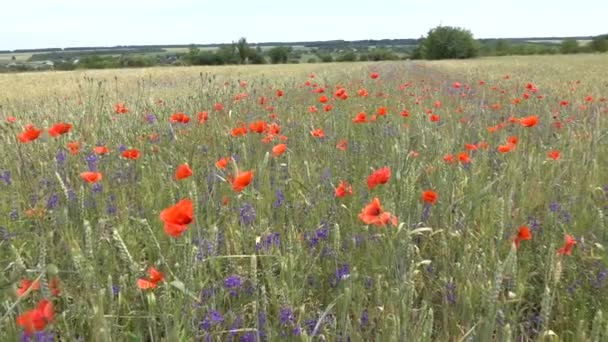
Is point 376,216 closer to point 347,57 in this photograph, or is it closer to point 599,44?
point 347,57

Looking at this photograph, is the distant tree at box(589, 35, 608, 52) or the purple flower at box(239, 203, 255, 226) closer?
the purple flower at box(239, 203, 255, 226)

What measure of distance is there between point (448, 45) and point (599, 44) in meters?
16.4

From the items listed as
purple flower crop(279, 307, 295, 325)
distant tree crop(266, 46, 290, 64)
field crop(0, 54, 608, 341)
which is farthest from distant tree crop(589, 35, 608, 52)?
purple flower crop(279, 307, 295, 325)

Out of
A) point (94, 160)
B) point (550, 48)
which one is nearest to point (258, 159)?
point (94, 160)

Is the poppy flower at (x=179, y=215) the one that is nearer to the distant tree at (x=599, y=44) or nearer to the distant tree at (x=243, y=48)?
the distant tree at (x=243, y=48)

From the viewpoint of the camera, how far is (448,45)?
61094mm

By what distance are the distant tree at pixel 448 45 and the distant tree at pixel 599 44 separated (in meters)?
12.6

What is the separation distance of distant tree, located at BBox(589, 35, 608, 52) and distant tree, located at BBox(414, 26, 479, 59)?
12.6m

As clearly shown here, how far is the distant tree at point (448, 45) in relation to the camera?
61188mm

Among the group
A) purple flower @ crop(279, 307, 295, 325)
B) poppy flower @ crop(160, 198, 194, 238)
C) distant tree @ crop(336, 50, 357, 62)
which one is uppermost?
distant tree @ crop(336, 50, 357, 62)

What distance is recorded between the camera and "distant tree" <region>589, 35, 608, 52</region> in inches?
2235

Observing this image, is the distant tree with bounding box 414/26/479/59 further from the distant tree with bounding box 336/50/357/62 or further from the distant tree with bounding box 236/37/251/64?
the distant tree with bounding box 236/37/251/64

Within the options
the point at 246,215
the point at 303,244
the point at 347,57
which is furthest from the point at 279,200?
the point at 347,57

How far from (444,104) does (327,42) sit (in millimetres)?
76026
